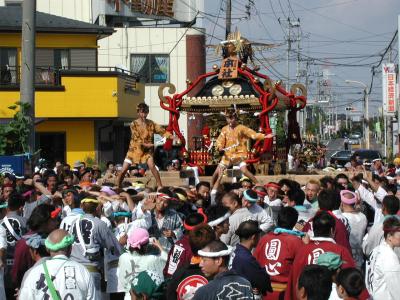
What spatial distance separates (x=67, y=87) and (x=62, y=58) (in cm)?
207

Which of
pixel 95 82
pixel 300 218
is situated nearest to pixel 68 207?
pixel 300 218

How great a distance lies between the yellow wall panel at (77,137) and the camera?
122 feet

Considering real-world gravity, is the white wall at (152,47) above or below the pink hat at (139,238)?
above

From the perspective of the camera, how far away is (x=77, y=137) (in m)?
37.4

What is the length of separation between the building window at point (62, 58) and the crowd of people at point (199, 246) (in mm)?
23983

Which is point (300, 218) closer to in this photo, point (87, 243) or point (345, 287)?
point (87, 243)

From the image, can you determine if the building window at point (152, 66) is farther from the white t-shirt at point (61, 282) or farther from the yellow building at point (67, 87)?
the white t-shirt at point (61, 282)

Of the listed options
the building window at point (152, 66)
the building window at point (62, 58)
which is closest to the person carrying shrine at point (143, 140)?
the building window at point (62, 58)

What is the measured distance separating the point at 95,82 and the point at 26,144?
17989 millimetres

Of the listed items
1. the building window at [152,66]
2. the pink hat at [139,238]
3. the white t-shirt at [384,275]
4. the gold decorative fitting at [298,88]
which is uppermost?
the building window at [152,66]

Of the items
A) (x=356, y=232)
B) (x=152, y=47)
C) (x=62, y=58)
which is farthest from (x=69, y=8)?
(x=356, y=232)

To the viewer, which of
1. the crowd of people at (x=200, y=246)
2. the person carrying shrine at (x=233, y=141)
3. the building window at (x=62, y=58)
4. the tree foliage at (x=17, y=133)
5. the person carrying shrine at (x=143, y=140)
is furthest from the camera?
the building window at (x=62, y=58)

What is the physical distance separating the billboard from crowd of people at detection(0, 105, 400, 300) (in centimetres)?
3653

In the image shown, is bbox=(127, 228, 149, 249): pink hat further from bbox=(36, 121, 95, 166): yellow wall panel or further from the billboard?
the billboard
